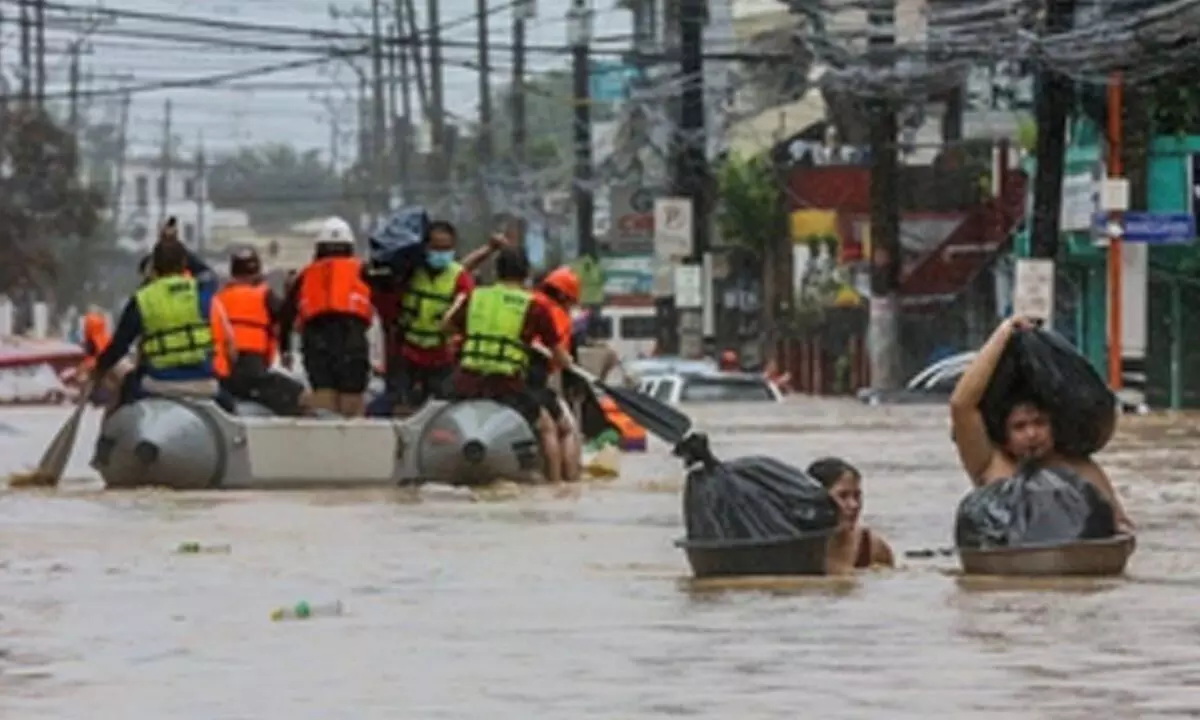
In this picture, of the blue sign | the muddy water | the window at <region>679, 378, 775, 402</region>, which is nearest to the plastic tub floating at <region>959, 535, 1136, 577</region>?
the muddy water

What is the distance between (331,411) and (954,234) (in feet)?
138

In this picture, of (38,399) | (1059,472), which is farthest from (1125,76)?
(1059,472)

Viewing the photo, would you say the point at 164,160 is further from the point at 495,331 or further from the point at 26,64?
the point at 495,331

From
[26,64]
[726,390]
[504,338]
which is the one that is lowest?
[726,390]

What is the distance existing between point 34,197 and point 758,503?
77.9 metres

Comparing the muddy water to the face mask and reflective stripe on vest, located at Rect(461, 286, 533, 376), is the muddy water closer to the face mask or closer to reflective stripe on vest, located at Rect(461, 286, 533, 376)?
reflective stripe on vest, located at Rect(461, 286, 533, 376)

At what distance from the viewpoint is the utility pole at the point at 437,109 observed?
103m

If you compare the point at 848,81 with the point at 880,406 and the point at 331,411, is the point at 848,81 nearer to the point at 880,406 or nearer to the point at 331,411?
the point at 880,406

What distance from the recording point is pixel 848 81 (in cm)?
5534

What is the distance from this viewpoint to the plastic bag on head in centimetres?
2461

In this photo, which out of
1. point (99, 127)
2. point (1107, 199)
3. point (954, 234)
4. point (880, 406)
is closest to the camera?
point (1107, 199)

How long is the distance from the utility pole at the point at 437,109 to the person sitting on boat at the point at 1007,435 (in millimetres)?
77925

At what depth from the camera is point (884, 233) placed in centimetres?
5669

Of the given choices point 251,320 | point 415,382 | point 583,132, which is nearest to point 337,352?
point 415,382
